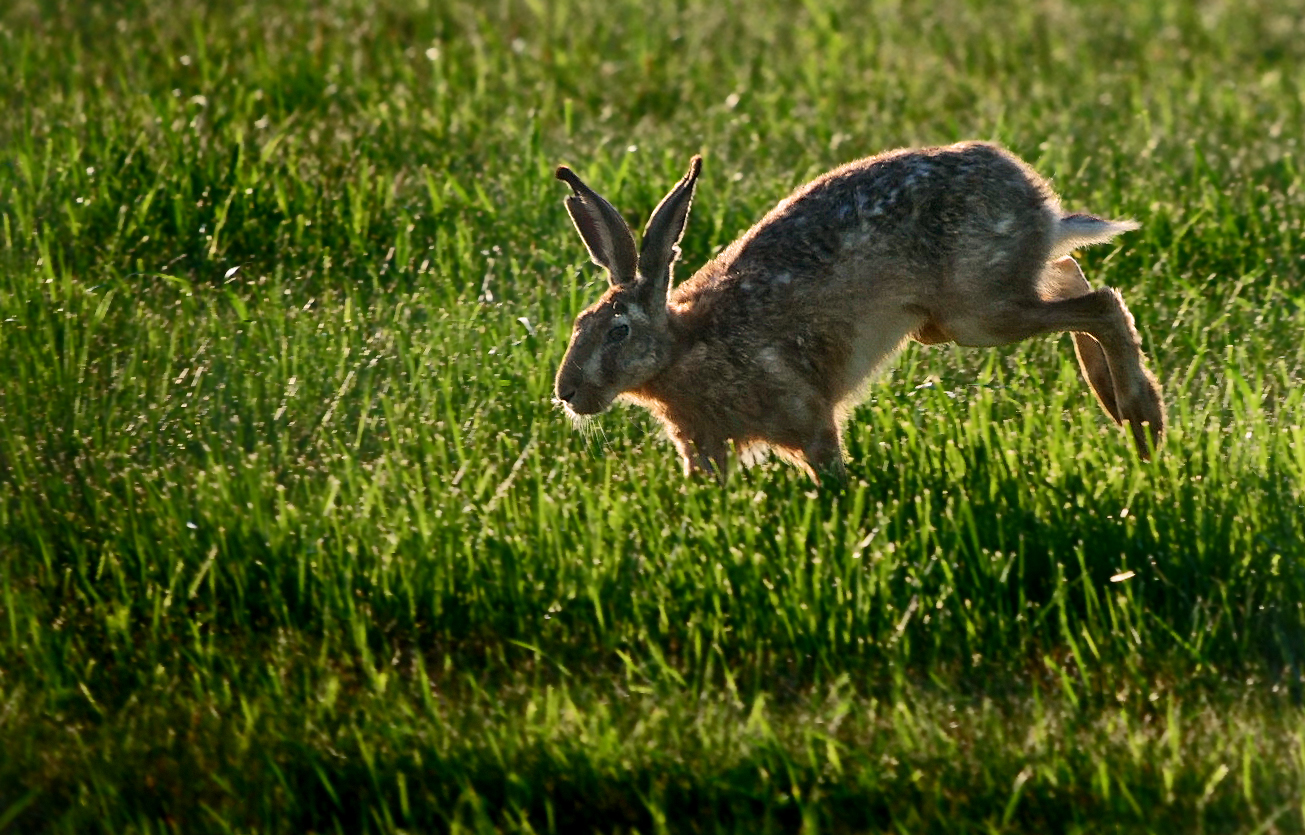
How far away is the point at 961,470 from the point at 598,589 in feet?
3.68

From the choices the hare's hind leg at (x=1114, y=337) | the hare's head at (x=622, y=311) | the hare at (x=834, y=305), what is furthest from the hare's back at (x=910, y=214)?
the hare's head at (x=622, y=311)

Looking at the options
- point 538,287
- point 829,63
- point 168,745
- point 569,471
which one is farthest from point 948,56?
point 168,745

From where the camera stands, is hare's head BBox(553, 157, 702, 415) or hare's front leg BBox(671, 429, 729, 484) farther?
hare's front leg BBox(671, 429, 729, 484)

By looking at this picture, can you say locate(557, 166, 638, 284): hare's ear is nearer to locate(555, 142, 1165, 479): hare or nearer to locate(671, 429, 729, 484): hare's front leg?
locate(555, 142, 1165, 479): hare

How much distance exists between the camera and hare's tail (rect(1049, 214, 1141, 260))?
5.39m

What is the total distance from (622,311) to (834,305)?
0.62m

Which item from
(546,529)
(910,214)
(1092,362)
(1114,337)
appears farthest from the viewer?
(1092,362)

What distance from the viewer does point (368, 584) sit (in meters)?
4.48

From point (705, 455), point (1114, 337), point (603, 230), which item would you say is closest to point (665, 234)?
point (603, 230)

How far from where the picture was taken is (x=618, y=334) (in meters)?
5.17

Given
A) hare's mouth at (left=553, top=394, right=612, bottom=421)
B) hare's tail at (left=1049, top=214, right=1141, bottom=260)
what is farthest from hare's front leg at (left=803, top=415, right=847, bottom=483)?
hare's tail at (left=1049, top=214, right=1141, bottom=260)

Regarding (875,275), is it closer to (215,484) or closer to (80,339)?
(215,484)

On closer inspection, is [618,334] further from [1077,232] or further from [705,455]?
[1077,232]

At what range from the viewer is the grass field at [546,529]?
150 inches
